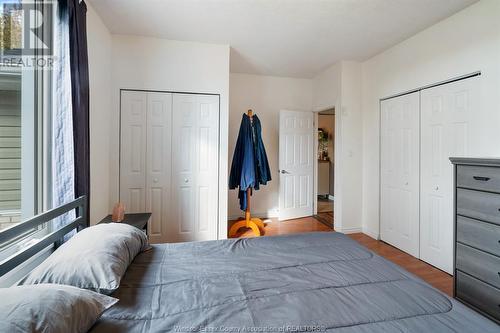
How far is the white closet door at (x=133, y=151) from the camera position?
9.35 ft

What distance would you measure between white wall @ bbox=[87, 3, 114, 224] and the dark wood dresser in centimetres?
319

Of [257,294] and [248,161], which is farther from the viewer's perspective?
[248,161]

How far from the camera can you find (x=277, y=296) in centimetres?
103

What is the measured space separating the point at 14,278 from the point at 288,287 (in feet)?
4.68

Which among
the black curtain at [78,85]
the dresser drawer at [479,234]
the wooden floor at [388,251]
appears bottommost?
the wooden floor at [388,251]

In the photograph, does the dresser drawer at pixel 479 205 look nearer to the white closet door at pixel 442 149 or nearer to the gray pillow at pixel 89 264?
the white closet door at pixel 442 149

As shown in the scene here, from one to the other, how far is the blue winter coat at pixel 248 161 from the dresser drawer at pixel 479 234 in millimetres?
2165

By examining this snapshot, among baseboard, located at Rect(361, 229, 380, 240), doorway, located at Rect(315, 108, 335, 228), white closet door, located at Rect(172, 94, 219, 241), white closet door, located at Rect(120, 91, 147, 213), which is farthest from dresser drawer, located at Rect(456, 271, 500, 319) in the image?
doorway, located at Rect(315, 108, 335, 228)

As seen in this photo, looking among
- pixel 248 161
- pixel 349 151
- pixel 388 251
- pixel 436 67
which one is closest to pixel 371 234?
pixel 388 251

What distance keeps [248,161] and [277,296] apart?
2373 millimetres

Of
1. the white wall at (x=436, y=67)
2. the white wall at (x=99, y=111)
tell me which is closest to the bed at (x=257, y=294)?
the white wall at (x=99, y=111)

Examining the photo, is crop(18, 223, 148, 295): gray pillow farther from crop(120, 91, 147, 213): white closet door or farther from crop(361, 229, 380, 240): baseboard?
crop(361, 229, 380, 240): baseboard

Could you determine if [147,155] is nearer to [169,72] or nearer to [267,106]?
[169,72]

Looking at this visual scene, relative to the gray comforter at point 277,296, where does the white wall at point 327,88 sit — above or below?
above
